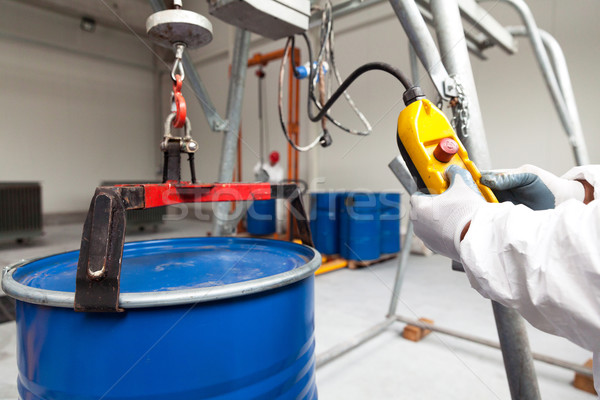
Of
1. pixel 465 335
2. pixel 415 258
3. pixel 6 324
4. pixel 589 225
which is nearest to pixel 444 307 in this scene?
pixel 465 335

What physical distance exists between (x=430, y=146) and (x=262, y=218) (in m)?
3.11

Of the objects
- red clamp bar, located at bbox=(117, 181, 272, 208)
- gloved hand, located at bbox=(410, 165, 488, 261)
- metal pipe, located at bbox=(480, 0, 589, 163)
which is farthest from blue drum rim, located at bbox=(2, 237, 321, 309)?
metal pipe, located at bbox=(480, 0, 589, 163)

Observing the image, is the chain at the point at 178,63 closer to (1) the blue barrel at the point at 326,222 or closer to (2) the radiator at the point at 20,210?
(1) the blue barrel at the point at 326,222

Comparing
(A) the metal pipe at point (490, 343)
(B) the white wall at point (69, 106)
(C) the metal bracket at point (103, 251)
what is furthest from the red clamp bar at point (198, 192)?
(B) the white wall at point (69, 106)

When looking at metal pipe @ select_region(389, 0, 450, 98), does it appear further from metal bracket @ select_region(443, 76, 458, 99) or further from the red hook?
the red hook

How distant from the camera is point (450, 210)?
575 mm

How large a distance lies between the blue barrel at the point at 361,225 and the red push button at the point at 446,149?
82.6 inches

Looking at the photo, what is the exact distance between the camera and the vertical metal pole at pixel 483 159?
0.77 m

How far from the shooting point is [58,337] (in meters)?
0.46

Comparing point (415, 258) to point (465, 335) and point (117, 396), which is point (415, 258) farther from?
point (117, 396)

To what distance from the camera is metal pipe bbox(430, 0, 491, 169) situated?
2.55 ft

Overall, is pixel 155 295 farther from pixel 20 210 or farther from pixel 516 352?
pixel 20 210

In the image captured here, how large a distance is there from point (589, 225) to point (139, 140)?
247 inches

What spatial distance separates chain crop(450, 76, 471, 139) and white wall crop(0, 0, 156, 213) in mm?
5688
